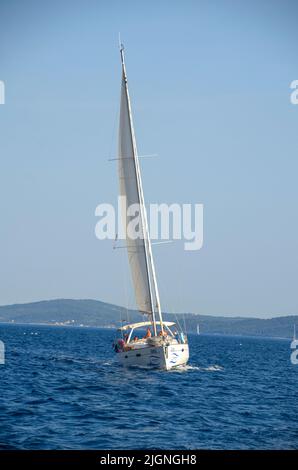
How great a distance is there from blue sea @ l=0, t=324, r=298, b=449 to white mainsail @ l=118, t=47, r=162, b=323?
574 cm

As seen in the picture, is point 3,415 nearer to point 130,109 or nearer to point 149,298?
point 149,298

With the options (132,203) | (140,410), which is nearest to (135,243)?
(132,203)

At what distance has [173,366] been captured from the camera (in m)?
45.9

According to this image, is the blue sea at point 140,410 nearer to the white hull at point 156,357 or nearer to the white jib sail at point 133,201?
the white hull at point 156,357

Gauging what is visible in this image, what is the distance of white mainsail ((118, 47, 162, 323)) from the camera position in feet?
159

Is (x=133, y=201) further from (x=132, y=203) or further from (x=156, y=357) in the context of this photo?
(x=156, y=357)

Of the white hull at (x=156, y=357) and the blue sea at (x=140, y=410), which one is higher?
the white hull at (x=156, y=357)

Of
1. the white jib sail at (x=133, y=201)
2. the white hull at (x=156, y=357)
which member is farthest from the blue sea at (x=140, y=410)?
the white jib sail at (x=133, y=201)

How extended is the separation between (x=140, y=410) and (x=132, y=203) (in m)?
21.0

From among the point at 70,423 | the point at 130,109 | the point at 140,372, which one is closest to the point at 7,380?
the point at 140,372

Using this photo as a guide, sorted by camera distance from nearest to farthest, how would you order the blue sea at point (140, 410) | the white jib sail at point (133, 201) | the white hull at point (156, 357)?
the blue sea at point (140, 410)
the white hull at point (156, 357)
the white jib sail at point (133, 201)

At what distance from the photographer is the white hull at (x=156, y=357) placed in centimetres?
4453

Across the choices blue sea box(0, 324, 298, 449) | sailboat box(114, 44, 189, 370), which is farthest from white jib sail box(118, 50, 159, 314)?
blue sea box(0, 324, 298, 449)

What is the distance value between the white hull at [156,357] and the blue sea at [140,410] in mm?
710
